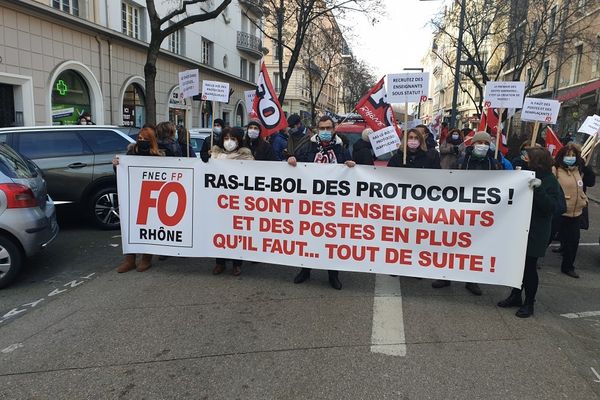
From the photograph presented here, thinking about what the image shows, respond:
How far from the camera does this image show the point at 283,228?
17.1 feet

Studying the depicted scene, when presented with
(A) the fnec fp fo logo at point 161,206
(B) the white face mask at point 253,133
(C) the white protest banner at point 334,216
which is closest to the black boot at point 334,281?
(C) the white protest banner at point 334,216

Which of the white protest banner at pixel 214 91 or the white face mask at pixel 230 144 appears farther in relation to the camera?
the white protest banner at pixel 214 91

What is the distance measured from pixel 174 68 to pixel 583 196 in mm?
22733

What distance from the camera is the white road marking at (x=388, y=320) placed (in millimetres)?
3826

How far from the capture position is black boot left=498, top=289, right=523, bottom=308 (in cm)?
483

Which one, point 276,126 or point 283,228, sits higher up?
point 276,126

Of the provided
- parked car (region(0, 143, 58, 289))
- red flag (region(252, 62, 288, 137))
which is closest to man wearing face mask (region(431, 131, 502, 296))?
red flag (region(252, 62, 288, 137))

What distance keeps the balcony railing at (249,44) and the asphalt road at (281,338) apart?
1238 inches

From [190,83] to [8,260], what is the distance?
3.75 meters

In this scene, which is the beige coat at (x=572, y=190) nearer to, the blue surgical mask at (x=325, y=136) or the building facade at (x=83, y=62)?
the blue surgical mask at (x=325, y=136)

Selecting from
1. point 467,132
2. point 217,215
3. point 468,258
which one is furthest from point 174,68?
point 468,258

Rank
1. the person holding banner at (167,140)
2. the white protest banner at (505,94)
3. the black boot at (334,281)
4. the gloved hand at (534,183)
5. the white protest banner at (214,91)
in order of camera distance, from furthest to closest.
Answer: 1. the white protest banner at (214,91)
2. the person holding banner at (167,140)
3. the white protest banner at (505,94)
4. the black boot at (334,281)
5. the gloved hand at (534,183)

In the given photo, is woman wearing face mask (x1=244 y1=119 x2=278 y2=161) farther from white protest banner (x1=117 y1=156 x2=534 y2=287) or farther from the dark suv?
the dark suv

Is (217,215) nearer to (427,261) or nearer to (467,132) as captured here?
(427,261)
